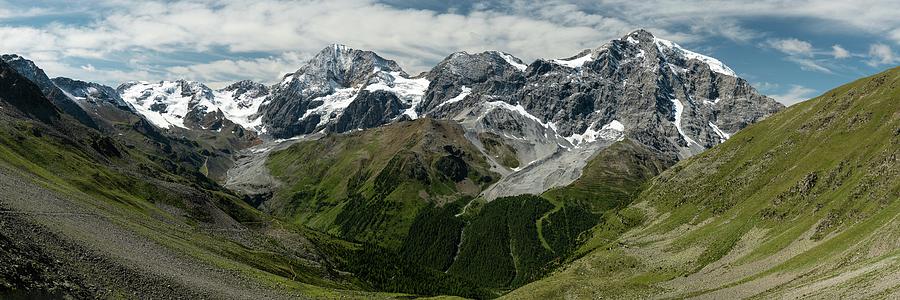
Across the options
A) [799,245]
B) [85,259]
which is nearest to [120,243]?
[85,259]

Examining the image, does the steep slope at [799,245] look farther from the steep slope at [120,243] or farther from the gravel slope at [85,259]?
the gravel slope at [85,259]

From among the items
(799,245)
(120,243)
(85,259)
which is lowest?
(799,245)

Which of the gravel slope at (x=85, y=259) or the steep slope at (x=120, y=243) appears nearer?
the gravel slope at (x=85, y=259)

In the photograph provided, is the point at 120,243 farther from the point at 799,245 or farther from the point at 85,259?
the point at 799,245

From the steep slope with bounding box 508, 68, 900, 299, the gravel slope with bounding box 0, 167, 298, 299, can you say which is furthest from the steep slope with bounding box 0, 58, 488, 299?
the steep slope with bounding box 508, 68, 900, 299

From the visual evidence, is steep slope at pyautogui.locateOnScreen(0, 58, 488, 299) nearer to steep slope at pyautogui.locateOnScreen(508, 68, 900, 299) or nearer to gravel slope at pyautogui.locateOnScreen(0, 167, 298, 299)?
gravel slope at pyautogui.locateOnScreen(0, 167, 298, 299)

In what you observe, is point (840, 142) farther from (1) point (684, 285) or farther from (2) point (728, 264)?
(1) point (684, 285)

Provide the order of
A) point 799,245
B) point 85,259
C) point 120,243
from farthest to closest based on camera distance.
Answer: point 799,245 → point 120,243 → point 85,259

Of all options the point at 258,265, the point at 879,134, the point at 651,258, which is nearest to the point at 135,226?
the point at 258,265

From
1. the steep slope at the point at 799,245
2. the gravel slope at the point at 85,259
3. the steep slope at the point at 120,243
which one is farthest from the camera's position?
the steep slope at the point at 799,245

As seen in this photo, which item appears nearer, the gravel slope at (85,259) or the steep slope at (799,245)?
the gravel slope at (85,259)

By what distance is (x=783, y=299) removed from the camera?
305ft

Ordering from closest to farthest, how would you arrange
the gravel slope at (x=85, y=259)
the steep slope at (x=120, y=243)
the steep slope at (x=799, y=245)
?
the gravel slope at (x=85, y=259), the steep slope at (x=120, y=243), the steep slope at (x=799, y=245)

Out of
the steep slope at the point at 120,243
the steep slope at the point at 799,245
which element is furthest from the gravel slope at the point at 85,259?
the steep slope at the point at 799,245
